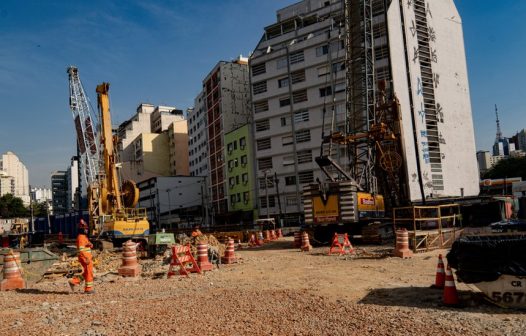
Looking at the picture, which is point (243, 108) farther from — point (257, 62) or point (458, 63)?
point (458, 63)

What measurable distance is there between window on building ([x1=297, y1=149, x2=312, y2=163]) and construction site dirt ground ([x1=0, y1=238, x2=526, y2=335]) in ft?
145

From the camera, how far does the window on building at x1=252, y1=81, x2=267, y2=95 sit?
62250 millimetres

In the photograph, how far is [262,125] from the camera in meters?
62.5

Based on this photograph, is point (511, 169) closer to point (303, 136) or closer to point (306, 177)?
point (306, 177)

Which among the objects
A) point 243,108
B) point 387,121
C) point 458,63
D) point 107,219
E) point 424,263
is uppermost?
point 243,108

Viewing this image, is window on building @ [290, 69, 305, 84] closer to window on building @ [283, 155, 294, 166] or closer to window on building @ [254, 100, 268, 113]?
window on building @ [254, 100, 268, 113]

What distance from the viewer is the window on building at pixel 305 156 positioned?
5762 cm

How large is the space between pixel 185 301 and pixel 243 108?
6937cm

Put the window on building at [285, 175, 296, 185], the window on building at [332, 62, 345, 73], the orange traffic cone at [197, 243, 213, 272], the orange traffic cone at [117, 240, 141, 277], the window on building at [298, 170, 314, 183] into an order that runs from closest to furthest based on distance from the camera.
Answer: the orange traffic cone at [117, 240, 141, 277]
the orange traffic cone at [197, 243, 213, 272]
the window on building at [332, 62, 345, 73]
the window on building at [298, 170, 314, 183]
the window on building at [285, 175, 296, 185]

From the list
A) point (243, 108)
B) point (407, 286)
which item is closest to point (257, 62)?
point (243, 108)

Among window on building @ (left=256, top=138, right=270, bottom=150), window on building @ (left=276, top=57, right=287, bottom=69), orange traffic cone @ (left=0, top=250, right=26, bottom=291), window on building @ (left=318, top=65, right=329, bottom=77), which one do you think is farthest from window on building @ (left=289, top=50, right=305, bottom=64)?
orange traffic cone @ (left=0, top=250, right=26, bottom=291)

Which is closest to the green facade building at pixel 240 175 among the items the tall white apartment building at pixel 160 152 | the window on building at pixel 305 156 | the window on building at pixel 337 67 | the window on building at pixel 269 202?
the window on building at pixel 269 202

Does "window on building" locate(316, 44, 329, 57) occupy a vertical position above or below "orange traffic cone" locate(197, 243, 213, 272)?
above

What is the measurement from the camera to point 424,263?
14148 millimetres
